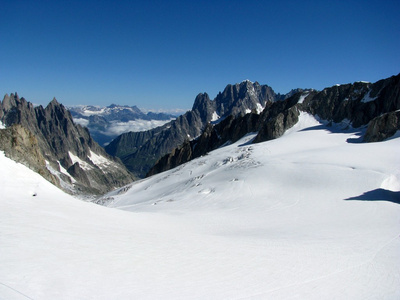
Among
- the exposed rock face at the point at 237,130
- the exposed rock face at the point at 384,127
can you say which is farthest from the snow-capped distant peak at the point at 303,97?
the exposed rock face at the point at 384,127

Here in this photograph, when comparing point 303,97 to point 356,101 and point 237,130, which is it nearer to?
point 356,101

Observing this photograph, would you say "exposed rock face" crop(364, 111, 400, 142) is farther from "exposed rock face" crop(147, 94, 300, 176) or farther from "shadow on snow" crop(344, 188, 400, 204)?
"shadow on snow" crop(344, 188, 400, 204)

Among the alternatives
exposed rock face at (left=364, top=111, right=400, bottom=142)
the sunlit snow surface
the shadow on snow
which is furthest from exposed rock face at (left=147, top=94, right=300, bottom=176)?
the sunlit snow surface

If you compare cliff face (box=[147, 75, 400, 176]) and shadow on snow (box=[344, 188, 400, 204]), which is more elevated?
cliff face (box=[147, 75, 400, 176])

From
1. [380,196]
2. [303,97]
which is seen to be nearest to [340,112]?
[303,97]

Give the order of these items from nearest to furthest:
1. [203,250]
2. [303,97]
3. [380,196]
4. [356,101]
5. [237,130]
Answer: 1. [203,250]
2. [380,196]
3. [356,101]
4. [303,97]
5. [237,130]

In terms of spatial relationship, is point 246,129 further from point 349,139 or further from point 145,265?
point 145,265

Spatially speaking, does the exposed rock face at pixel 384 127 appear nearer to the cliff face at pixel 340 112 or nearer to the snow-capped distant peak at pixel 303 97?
the cliff face at pixel 340 112

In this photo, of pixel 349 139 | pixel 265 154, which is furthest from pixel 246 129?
pixel 265 154

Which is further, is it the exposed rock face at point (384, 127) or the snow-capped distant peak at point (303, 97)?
the snow-capped distant peak at point (303, 97)
